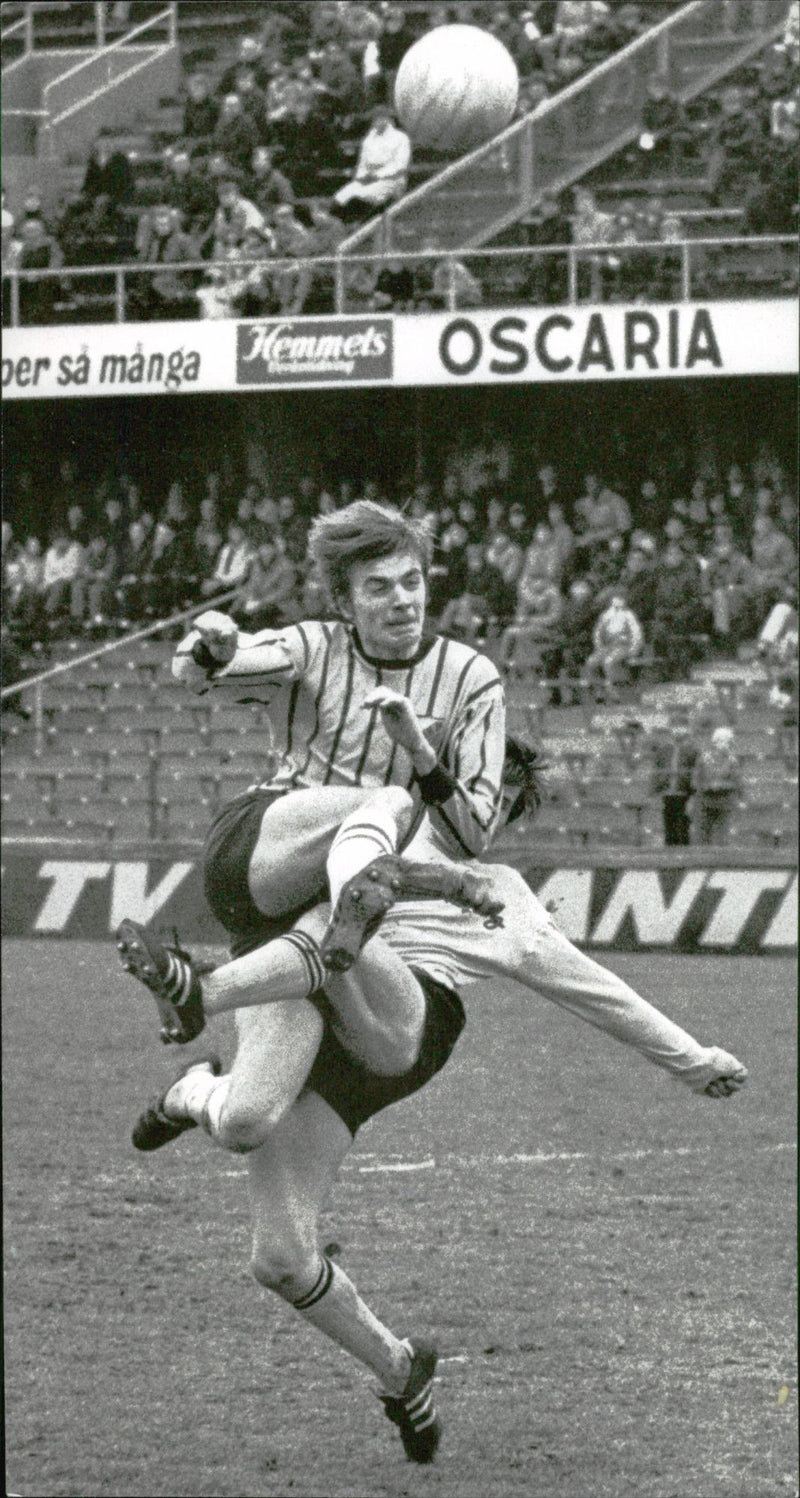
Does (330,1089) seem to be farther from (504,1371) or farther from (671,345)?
(671,345)

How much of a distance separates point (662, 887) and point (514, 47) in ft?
23.9

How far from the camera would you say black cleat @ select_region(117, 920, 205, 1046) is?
4.85m

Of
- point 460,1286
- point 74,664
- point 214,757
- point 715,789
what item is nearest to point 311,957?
point 460,1286

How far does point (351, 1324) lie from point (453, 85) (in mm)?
3238

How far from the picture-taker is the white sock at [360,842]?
4.74 meters

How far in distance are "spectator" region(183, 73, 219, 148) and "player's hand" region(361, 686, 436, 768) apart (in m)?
14.7

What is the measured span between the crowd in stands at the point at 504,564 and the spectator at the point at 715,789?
75 cm

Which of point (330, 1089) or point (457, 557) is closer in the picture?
point (330, 1089)

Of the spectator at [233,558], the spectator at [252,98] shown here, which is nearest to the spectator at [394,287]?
the spectator at [252,98]

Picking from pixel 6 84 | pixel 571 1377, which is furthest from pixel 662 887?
pixel 6 84

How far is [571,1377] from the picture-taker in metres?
7.86

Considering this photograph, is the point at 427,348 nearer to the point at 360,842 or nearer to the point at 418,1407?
the point at 418,1407

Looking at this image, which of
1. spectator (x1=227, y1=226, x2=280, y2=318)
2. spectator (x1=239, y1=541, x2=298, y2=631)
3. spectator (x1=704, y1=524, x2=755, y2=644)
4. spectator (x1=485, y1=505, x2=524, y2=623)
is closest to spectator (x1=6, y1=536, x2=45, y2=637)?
spectator (x1=227, y1=226, x2=280, y2=318)

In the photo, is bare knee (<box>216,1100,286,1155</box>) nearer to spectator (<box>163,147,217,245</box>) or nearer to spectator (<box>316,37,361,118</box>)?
spectator (<box>316,37,361,118</box>)
